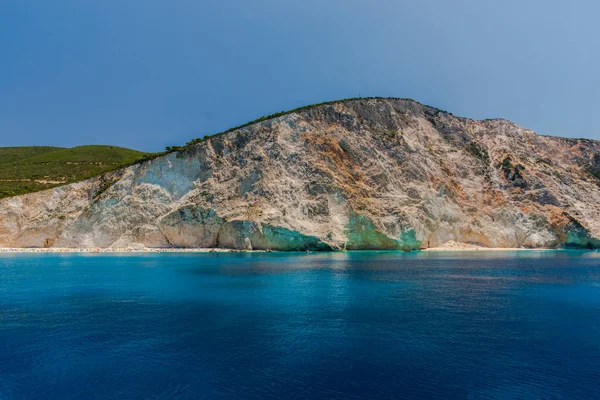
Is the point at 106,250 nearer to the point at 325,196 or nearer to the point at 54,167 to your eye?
the point at 325,196

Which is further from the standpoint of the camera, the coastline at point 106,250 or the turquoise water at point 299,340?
the coastline at point 106,250

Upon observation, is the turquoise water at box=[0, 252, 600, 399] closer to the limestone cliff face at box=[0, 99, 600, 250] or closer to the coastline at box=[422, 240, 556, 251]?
the limestone cliff face at box=[0, 99, 600, 250]

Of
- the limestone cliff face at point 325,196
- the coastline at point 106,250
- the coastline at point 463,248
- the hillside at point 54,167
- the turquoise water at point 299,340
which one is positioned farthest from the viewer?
the hillside at point 54,167

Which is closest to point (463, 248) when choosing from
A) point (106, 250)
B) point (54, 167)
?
point (106, 250)

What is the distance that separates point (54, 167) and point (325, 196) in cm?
6315

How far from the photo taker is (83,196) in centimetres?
6212

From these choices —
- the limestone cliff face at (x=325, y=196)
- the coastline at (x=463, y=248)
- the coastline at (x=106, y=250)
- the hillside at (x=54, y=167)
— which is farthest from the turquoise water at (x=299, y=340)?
the hillside at (x=54, y=167)

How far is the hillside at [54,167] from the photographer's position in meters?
65.8

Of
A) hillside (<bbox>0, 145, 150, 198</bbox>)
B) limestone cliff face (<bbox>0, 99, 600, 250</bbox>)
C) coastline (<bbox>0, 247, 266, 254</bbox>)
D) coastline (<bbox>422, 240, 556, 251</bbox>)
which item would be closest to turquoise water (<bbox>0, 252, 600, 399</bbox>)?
coastline (<bbox>0, 247, 266, 254</bbox>)

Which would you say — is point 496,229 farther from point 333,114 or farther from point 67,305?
point 67,305

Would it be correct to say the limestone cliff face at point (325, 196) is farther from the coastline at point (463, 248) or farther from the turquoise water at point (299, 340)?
the turquoise water at point (299, 340)

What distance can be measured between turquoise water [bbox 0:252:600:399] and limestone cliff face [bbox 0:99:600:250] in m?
31.3

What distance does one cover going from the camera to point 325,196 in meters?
57.8

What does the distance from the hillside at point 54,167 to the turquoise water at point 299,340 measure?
49.1m
